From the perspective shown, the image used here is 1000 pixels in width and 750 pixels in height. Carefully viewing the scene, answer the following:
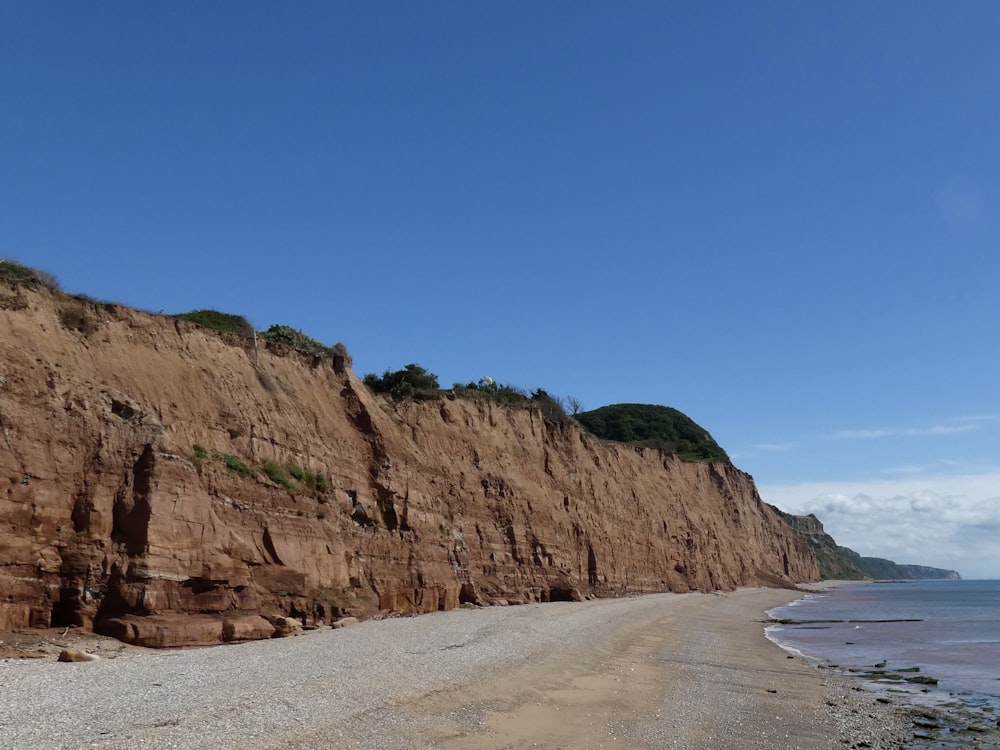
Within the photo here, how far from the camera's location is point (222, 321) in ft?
88.2

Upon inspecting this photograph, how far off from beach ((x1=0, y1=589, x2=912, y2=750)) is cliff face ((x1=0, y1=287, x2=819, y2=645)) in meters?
1.90

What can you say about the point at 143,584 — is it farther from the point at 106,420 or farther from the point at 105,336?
the point at 105,336

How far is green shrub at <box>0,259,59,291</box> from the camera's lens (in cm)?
1758

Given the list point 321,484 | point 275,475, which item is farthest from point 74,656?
point 321,484

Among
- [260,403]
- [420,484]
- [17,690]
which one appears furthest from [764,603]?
[17,690]

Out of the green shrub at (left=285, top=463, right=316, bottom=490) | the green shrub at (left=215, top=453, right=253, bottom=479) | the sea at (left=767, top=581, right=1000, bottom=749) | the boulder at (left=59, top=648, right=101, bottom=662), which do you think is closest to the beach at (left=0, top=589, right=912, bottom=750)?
the boulder at (left=59, top=648, right=101, bottom=662)

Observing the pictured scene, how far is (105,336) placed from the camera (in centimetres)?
1917

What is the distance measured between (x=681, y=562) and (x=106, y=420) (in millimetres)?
47982

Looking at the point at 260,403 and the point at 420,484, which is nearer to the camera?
the point at 260,403

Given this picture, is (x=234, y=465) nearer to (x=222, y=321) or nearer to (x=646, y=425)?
(x=222, y=321)

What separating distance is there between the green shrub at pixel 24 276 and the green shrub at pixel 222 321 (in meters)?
6.37

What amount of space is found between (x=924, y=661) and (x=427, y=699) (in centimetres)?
1780

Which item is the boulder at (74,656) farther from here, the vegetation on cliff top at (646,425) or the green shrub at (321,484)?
the vegetation on cliff top at (646,425)

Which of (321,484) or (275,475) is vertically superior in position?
(275,475)
